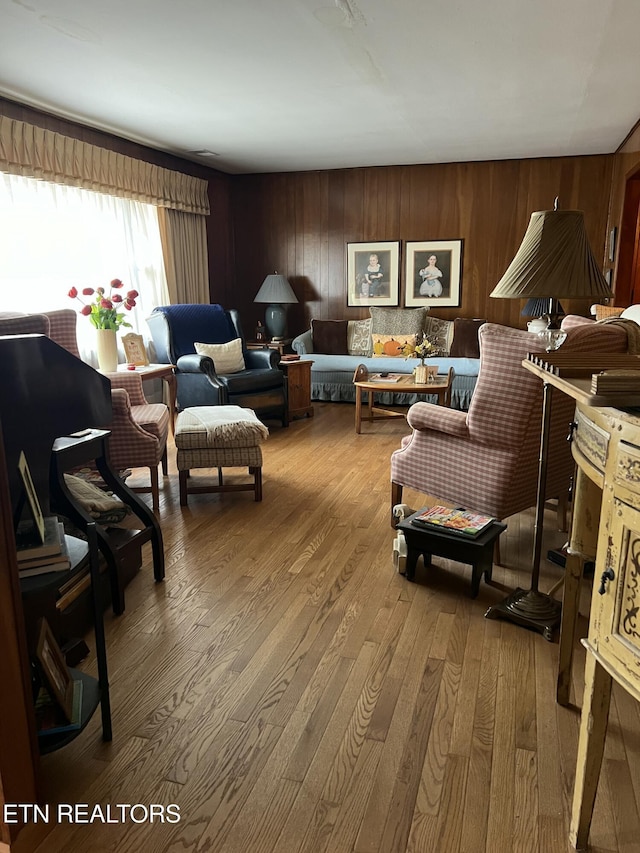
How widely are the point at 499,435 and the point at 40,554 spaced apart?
1.78 meters

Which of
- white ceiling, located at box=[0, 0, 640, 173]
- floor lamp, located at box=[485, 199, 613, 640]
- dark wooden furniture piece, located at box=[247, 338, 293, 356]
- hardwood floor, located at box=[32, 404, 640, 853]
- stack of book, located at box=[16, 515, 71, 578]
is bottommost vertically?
hardwood floor, located at box=[32, 404, 640, 853]

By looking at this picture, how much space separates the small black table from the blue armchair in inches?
Result: 98.8

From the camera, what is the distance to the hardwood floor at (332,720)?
4.63 feet

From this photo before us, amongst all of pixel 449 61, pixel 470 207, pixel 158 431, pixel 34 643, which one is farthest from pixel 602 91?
pixel 34 643

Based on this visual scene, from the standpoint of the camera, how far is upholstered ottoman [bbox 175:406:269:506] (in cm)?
340

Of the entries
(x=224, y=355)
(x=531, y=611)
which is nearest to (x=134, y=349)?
(x=224, y=355)

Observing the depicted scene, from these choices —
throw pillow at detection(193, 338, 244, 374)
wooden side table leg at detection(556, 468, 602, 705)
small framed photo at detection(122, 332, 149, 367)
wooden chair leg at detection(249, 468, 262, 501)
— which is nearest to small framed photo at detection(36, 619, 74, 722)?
wooden side table leg at detection(556, 468, 602, 705)

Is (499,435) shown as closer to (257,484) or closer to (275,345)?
(257,484)

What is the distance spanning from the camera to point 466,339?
6297mm

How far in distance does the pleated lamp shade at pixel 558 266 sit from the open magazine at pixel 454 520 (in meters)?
0.95

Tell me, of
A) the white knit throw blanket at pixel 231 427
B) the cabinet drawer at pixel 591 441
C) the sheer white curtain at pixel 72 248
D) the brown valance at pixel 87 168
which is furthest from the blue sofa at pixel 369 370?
the cabinet drawer at pixel 591 441

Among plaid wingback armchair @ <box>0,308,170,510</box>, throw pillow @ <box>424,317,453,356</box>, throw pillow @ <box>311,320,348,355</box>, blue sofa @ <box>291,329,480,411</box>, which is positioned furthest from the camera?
throw pillow @ <box>311,320,348,355</box>

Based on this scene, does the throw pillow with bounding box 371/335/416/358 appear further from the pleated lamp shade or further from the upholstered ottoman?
the pleated lamp shade

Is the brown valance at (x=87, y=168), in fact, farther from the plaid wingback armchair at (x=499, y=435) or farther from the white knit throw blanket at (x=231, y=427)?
the plaid wingback armchair at (x=499, y=435)
